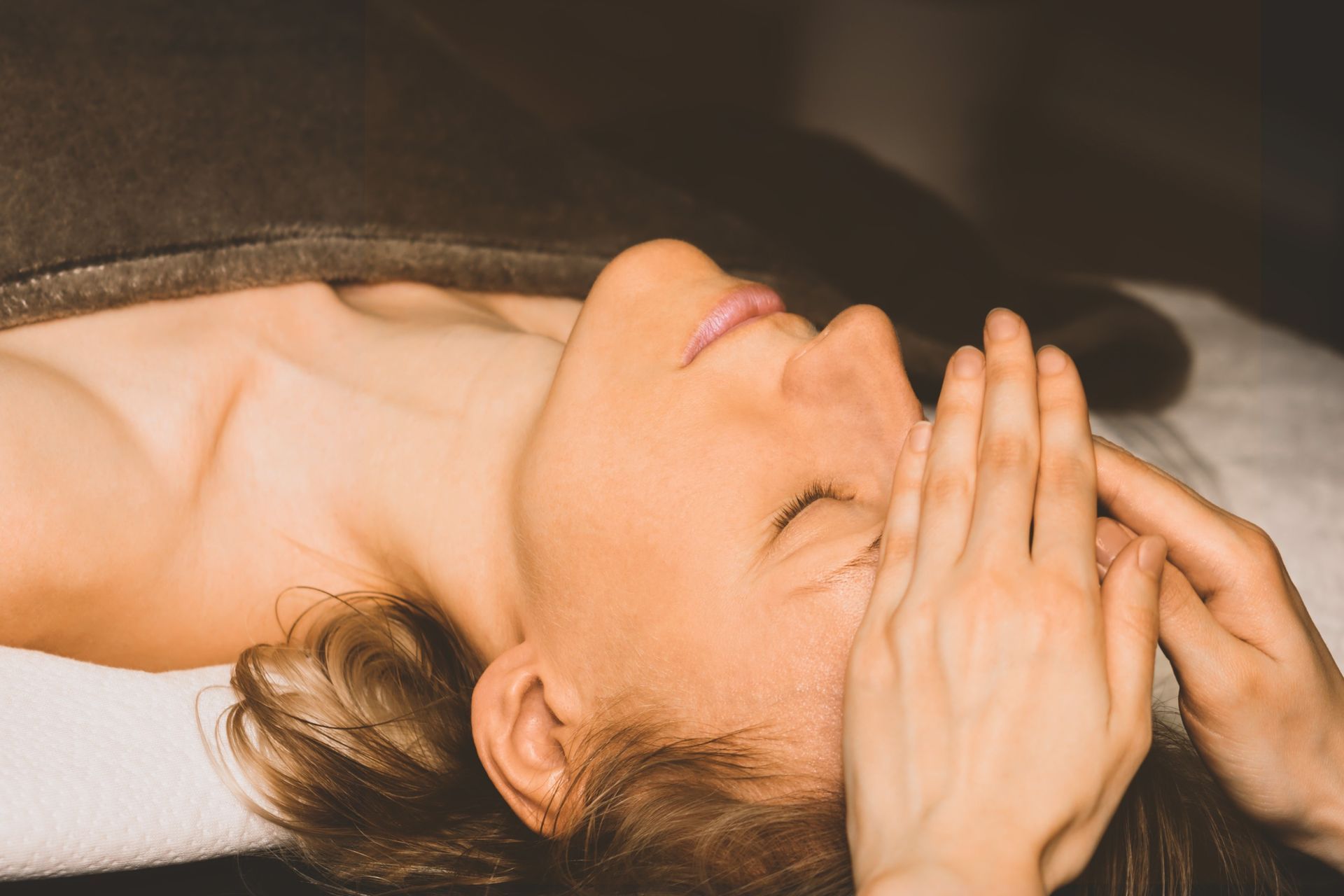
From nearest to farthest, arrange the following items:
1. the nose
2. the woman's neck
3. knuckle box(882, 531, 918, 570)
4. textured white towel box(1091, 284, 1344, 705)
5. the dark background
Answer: knuckle box(882, 531, 918, 570), the nose, the woman's neck, textured white towel box(1091, 284, 1344, 705), the dark background

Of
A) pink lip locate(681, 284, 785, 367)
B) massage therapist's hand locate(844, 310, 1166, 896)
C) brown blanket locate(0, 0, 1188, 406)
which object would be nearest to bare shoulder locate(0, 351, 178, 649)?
brown blanket locate(0, 0, 1188, 406)

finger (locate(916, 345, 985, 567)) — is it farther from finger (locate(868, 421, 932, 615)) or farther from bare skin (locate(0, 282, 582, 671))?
bare skin (locate(0, 282, 582, 671))

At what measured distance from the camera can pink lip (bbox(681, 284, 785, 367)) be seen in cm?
91

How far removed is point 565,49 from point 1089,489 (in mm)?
1847

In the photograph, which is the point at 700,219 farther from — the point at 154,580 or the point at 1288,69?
the point at 1288,69

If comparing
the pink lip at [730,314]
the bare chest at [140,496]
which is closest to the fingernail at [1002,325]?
the pink lip at [730,314]

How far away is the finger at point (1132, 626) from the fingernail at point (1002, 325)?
0.18 metres

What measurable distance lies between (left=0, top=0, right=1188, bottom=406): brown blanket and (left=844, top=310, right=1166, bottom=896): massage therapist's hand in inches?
22.7

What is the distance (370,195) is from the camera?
4.00 feet

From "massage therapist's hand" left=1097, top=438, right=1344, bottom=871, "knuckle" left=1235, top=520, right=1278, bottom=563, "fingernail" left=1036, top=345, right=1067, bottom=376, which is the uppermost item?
"fingernail" left=1036, top=345, right=1067, bottom=376

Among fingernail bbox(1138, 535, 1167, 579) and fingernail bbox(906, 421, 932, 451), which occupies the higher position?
fingernail bbox(906, 421, 932, 451)

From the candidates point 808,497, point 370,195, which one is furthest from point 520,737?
point 370,195

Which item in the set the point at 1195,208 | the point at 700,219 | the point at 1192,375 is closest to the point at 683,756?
the point at 700,219

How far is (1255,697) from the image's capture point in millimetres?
775
